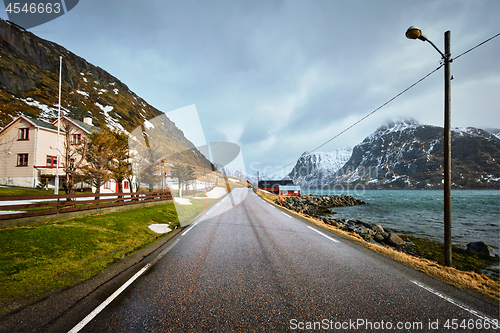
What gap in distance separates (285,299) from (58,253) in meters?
6.96

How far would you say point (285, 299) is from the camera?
3795 mm

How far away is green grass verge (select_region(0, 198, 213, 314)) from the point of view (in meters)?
4.38

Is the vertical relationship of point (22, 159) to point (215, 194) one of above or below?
above

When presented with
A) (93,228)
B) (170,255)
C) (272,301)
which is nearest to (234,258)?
(170,255)

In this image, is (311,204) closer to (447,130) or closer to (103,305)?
(447,130)

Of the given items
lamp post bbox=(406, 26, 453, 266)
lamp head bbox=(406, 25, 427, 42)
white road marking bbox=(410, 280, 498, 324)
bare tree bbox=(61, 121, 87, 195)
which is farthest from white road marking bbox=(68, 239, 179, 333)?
bare tree bbox=(61, 121, 87, 195)

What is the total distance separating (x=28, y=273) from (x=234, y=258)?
500 cm

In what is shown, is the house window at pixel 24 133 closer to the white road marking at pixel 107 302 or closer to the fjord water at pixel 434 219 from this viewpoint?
the white road marking at pixel 107 302

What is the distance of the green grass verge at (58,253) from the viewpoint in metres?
4.38

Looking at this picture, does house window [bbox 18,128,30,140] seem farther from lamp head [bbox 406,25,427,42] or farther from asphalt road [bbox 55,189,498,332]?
lamp head [bbox 406,25,427,42]

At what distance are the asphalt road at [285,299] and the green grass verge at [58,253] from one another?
167 cm

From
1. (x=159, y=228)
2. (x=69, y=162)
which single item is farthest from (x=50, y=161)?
(x=159, y=228)

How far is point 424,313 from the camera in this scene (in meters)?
3.38

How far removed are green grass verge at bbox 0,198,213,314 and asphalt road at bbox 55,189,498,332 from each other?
1.67 m
